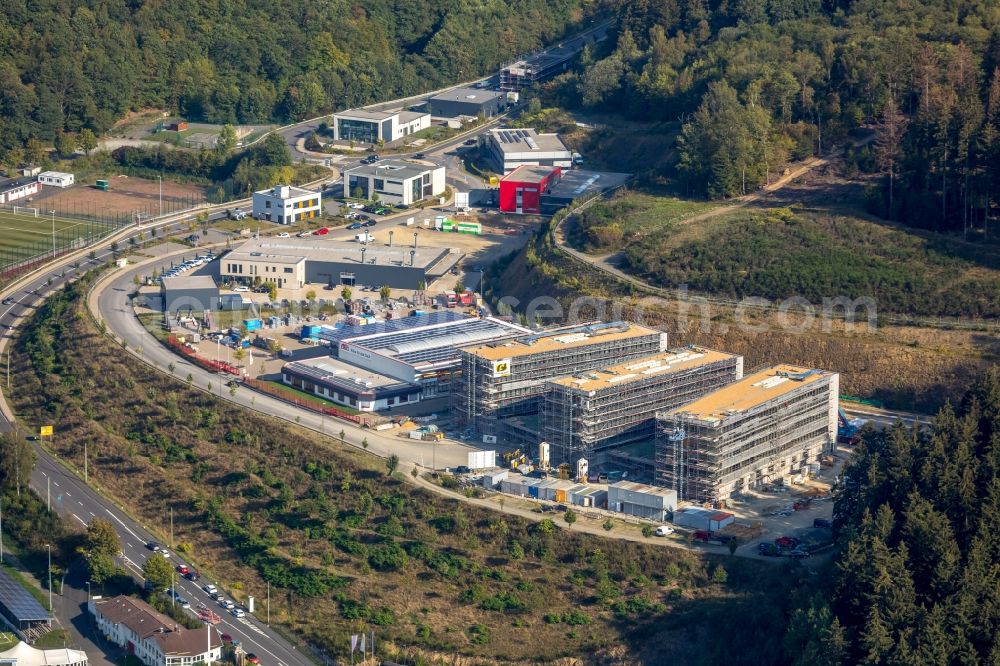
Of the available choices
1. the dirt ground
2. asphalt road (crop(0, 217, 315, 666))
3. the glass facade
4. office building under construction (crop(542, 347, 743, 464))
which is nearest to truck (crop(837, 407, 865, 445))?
office building under construction (crop(542, 347, 743, 464))

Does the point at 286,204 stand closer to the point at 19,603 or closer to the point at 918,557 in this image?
the point at 19,603

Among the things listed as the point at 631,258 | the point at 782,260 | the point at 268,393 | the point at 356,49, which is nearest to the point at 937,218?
the point at 782,260

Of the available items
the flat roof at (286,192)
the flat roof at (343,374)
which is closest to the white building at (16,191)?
the flat roof at (286,192)

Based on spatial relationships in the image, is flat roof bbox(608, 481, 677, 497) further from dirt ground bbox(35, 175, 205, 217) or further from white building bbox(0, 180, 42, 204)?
white building bbox(0, 180, 42, 204)

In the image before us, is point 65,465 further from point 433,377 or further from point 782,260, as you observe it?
point 782,260

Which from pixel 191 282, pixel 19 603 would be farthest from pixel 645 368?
pixel 191 282
